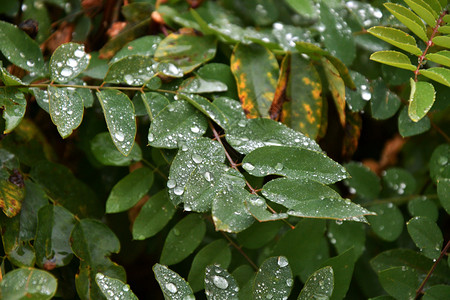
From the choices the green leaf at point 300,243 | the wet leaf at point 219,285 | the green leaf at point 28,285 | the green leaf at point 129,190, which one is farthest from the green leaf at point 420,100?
the green leaf at point 28,285

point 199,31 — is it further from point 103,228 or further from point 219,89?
point 103,228

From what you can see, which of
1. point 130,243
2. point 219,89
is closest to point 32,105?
point 130,243

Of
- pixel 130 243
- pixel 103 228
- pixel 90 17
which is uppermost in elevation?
pixel 90 17

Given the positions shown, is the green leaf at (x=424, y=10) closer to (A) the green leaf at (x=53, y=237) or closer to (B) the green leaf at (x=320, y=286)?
(B) the green leaf at (x=320, y=286)

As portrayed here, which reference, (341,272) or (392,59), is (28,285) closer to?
(341,272)

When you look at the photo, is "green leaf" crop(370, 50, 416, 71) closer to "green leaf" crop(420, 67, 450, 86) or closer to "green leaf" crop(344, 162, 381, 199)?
"green leaf" crop(420, 67, 450, 86)

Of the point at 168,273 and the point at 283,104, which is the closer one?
the point at 168,273

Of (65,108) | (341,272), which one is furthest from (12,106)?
(341,272)

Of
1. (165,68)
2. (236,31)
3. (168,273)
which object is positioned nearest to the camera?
(168,273)
